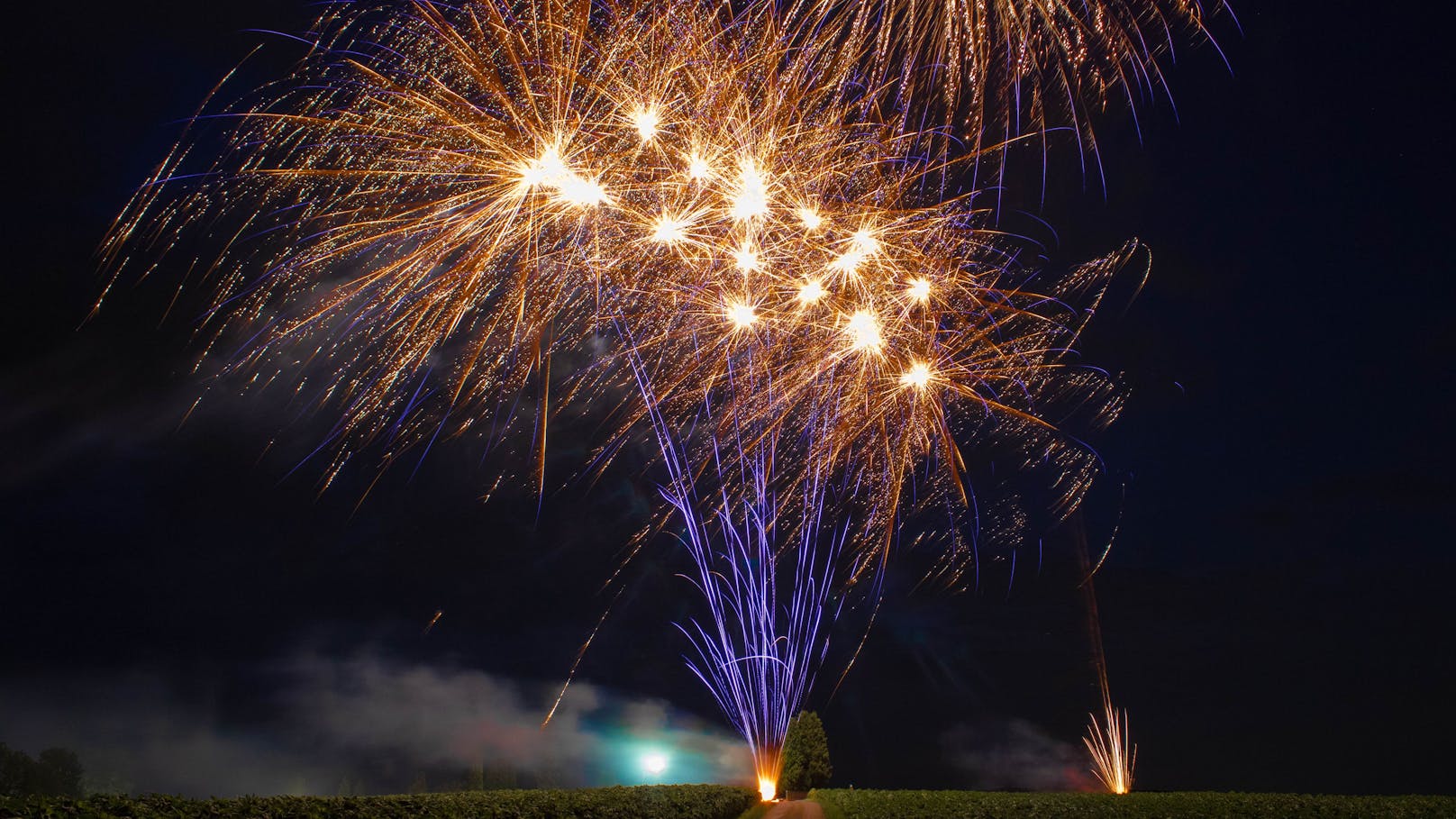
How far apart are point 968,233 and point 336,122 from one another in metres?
7.91

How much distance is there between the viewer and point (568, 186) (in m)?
10.6

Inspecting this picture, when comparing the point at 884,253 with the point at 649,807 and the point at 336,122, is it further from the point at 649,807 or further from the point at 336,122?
the point at 649,807

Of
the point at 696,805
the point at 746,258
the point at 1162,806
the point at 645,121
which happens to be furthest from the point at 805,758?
the point at 645,121

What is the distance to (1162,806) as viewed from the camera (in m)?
20.3

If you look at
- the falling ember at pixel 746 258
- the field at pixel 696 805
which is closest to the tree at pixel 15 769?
the field at pixel 696 805

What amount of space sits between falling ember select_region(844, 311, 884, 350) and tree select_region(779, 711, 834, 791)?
26.1 meters

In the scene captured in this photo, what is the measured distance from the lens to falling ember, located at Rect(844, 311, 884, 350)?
40.2ft

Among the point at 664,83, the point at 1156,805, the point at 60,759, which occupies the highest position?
the point at 664,83

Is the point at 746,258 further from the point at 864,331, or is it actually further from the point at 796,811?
Result: the point at 796,811

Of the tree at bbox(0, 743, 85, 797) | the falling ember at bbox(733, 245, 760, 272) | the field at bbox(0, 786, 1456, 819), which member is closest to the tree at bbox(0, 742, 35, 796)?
the tree at bbox(0, 743, 85, 797)

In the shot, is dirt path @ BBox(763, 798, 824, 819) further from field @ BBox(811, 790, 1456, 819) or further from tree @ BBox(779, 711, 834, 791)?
field @ BBox(811, 790, 1456, 819)

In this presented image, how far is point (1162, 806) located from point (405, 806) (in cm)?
1702

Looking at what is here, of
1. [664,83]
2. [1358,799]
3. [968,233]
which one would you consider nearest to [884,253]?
[968,233]

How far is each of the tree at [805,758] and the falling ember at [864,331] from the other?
85.8 ft
